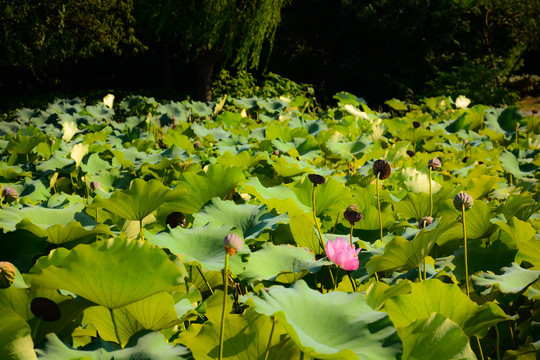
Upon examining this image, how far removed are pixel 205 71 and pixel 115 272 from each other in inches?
353

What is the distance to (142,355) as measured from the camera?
0.60 m

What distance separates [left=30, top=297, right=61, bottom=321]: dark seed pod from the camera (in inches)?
23.8

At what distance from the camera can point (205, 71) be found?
9227mm

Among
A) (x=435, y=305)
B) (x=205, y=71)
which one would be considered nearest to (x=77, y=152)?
(x=435, y=305)

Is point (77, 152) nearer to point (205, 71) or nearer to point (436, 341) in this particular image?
point (436, 341)

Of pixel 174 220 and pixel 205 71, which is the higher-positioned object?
pixel 174 220

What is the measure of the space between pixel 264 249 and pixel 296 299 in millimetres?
257

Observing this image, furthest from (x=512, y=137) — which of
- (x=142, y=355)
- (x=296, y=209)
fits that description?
(x=142, y=355)

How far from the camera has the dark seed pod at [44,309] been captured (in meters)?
0.60

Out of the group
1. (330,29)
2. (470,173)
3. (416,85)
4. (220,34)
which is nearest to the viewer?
(470,173)

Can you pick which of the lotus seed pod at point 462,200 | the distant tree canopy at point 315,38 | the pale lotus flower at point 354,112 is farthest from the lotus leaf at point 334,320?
the distant tree canopy at point 315,38

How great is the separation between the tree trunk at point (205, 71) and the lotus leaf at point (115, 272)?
896cm

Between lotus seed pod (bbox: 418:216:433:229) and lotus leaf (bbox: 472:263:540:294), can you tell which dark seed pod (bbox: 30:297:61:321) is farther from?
lotus seed pod (bbox: 418:216:433:229)

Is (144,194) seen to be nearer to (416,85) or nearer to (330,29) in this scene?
(416,85)
